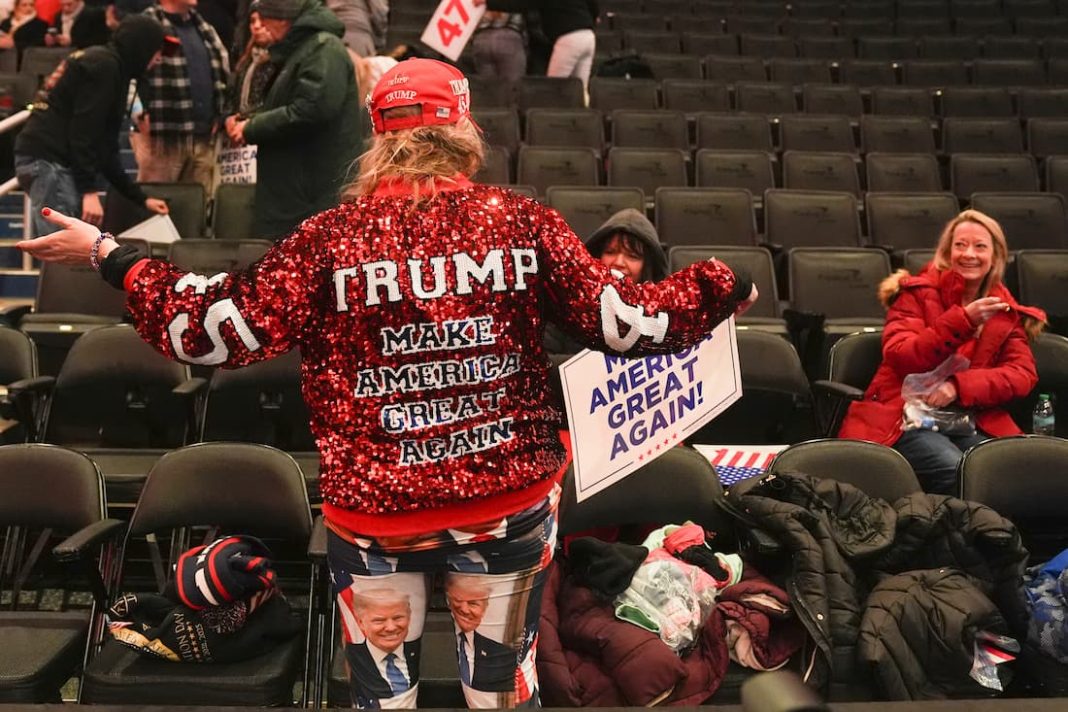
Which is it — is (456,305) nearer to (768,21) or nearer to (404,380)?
(404,380)

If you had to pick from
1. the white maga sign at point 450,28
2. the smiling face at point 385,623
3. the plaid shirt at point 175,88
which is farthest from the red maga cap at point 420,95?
the white maga sign at point 450,28

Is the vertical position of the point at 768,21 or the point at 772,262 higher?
the point at 768,21

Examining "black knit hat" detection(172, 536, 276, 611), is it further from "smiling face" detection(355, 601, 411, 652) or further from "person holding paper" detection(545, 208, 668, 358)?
"person holding paper" detection(545, 208, 668, 358)

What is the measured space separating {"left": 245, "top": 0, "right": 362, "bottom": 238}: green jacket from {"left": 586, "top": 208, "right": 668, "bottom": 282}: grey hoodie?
47.6 inches

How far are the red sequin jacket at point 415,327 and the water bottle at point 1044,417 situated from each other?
2799mm

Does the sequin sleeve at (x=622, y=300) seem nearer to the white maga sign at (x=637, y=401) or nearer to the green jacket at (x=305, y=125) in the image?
the white maga sign at (x=637, y=401)

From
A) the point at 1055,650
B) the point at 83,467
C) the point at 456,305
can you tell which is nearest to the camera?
the point at 456,305

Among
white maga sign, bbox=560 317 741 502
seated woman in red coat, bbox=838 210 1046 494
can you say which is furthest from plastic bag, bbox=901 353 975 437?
white maga sign, bbox=560 317 741 502

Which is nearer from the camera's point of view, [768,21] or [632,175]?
[632,175]

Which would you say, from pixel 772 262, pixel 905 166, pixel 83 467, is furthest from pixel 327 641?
pixel 905 166

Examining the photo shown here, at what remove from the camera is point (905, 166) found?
230 inches

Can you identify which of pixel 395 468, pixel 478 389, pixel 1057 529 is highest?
pixel 478 389

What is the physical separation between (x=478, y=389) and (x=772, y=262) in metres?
3.25

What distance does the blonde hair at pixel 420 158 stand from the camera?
144cm
